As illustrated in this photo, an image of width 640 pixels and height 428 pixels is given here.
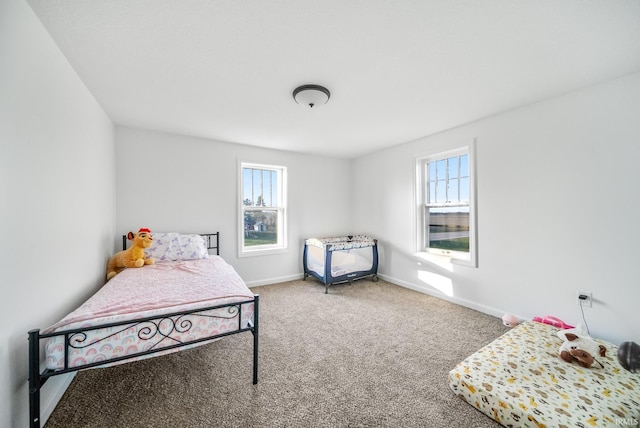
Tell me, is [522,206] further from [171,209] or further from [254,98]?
[171,209]

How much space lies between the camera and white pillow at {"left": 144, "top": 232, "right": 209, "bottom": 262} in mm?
2947

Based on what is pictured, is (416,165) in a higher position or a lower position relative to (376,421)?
higher

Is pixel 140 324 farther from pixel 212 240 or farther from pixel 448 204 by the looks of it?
pixel 448 204

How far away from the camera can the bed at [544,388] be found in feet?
4.35

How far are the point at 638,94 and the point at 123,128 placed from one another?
5.30 meters

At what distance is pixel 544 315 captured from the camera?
8.18 ft

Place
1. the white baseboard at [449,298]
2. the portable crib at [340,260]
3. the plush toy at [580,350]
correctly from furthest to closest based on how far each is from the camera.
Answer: the portable crib at [340,260] < the white baseboard at [449,298] < the plush toy at [580,350]

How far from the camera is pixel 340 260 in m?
3.97

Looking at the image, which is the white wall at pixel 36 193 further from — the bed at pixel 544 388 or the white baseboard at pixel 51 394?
the bed at pixel 544 388

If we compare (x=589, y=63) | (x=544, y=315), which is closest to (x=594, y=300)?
(x=544, y=315)

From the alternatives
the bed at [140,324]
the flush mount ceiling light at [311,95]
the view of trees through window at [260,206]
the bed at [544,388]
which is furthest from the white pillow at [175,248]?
the bed at [544,388]

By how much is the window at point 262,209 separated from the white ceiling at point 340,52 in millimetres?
1481

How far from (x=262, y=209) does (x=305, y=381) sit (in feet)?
9.61

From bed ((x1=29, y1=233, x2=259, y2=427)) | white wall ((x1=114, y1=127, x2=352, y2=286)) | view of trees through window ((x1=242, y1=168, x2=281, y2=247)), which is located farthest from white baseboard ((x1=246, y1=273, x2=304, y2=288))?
bed ((x1=29, y1=233, x2=259, y2=427))
